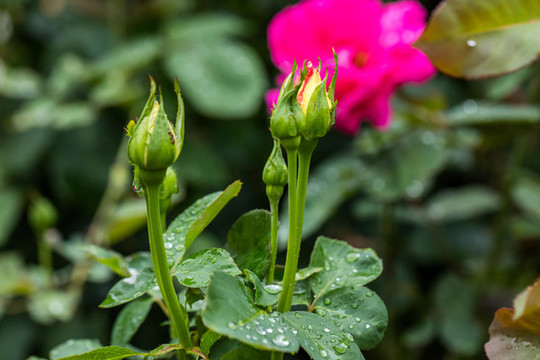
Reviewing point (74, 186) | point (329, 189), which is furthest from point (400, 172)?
point (74, 186)

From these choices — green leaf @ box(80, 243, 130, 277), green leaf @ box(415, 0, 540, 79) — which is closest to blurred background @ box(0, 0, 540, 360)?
green leaf @ box(415, 0, 540, 79)

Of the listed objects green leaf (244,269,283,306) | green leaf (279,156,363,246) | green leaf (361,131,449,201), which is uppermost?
green leaf (244,269,283,306)

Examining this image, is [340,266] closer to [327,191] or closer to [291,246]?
[291,246]

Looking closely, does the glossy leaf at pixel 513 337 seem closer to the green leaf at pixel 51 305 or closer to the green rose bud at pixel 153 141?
the green rose bud at pixel 153 141

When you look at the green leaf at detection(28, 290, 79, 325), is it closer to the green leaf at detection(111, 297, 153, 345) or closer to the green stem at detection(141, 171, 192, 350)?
the green leaf at detection(111, 297, 153, 345)

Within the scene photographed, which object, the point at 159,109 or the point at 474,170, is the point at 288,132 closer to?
the point at 159,109

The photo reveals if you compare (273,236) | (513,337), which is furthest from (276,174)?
(513,337)

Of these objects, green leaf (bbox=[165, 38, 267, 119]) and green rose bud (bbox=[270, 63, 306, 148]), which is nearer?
green rose bud (bbox=[270, 63, 306, 148])

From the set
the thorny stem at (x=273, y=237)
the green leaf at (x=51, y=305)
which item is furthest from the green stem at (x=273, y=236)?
the green leaf at (x=51, y=305)
